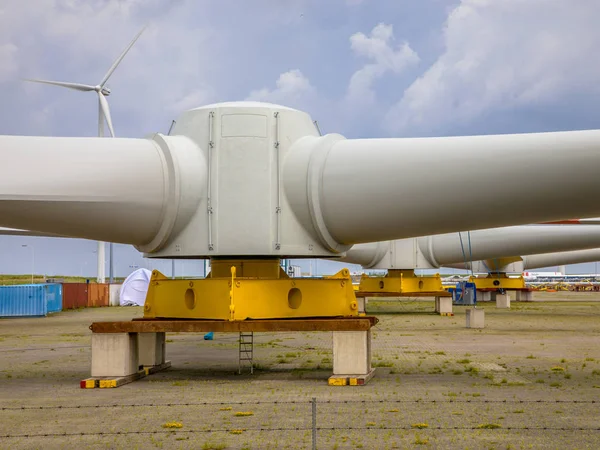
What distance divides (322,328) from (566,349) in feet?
32.4

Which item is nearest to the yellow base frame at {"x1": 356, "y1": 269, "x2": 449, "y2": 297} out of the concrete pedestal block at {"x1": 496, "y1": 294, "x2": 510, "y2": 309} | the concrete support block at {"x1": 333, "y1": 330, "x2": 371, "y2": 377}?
the concrete pedestal block at {"x1": 496, "y1": 294, "x2": 510, "y2": 309}

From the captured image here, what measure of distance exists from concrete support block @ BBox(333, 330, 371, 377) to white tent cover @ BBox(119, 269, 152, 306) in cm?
4238

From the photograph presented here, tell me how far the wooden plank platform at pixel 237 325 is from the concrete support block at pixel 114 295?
44.3 m

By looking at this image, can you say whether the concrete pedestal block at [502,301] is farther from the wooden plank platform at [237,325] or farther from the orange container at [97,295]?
the wooden plank platform at [237,325]

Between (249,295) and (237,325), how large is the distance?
0.58 meters

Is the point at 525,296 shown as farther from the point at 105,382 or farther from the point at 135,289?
the point at 105,382

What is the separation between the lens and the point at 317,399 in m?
12.4

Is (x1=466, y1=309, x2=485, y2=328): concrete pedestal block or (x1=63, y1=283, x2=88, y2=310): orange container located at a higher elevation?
(x1=63, y1=283, x2=88, y2=310): orange container

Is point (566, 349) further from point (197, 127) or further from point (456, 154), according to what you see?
point (197, 127)

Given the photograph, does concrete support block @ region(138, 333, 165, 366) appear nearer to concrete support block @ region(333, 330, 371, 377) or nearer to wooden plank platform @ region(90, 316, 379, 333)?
wooden plank platform @ region(90, 316, 379, 333)

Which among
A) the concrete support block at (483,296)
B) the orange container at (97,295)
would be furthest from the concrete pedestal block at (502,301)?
the orange container at (97,295)

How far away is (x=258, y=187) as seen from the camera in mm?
13773

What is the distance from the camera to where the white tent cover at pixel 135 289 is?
2180 inches

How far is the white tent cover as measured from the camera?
5538 centimetres
